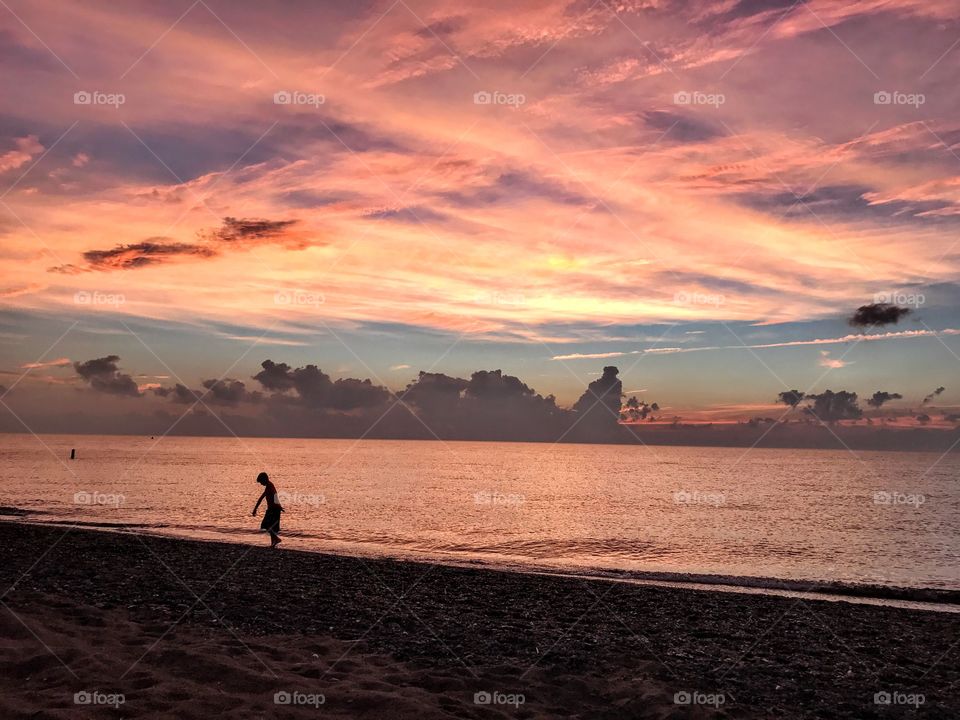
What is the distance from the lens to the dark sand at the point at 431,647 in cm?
885

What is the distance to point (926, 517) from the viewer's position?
194 ft

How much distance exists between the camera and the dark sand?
8852mm

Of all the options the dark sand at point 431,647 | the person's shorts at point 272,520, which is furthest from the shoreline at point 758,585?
the dark sand at point 431,647

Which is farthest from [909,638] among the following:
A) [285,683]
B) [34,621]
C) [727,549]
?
[727,549]

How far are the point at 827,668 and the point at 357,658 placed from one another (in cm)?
823

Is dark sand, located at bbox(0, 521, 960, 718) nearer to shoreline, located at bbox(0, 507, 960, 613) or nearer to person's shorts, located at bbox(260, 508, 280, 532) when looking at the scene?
shoreline, located at bbox(0, 507, 960, 613)

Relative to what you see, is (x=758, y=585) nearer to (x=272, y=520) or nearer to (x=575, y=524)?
(x=272, y=520)

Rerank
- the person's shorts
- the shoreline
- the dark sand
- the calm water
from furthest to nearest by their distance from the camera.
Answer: the calm water < the person's shorts < the shoreline < the dark sand

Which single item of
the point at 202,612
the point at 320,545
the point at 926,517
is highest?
the point at 202,612

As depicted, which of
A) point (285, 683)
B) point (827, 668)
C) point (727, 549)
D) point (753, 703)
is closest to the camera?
point (285, 683)

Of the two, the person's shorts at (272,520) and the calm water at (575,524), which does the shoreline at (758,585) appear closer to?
the calm water at (575,524)

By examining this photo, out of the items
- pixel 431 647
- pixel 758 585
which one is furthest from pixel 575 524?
pixel 431 647

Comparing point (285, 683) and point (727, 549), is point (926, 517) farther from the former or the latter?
point (285, 683)

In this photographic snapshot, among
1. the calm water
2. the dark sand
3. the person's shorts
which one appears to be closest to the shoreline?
the calm water
